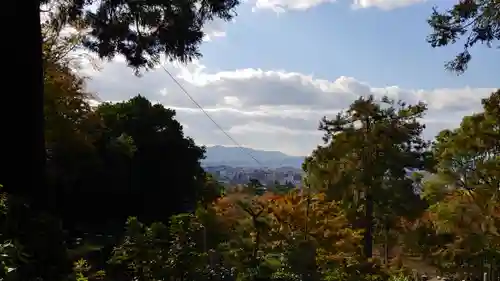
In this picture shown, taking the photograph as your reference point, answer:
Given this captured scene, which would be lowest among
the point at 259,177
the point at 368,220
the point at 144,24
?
the point at 368,220

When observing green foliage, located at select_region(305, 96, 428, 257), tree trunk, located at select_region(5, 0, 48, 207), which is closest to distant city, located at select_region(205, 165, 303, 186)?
green foliage, located at select_region(305, 96, 428, 257)

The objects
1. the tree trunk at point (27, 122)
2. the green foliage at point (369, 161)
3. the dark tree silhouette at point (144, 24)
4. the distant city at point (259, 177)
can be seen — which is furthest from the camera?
the green foliage at point (369, 161)

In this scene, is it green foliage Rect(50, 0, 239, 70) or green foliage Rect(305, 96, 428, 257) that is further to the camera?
green foliage Rect(305, 96, 428, 257)

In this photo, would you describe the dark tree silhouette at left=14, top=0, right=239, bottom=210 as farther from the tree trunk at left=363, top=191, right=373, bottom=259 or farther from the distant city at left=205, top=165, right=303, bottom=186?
the tree trunk at left=363, top=191, right=373, bottom=259

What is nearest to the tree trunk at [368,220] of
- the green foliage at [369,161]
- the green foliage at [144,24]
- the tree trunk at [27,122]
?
the green foliage at [369,161]

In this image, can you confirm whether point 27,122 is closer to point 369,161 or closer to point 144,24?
point 144,24

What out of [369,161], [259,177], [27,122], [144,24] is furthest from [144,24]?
[259,177]

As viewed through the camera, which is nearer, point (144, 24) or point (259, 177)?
point (144, 24)

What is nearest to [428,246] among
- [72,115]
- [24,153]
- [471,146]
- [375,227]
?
[471,146]

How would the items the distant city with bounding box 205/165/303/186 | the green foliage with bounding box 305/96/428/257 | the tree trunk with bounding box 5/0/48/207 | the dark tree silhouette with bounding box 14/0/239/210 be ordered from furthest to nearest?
the green foliage with bounding box 305/96/428/257 → the distant city with bounding box 205/165/303/186 → the dark tree silhouette with bounding box 14/0/239/210 → the tree trunk with bounding box 5/0/48/207

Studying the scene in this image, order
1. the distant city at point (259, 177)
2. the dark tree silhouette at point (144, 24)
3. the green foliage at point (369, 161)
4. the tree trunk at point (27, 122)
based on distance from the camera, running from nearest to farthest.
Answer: the tree trunk at point (27, 122), the dark tree silhouette at point (144, 24), the distant city at point (259, 177), the green foliage at point (369, 161)

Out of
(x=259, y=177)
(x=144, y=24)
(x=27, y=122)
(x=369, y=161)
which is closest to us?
(x=27, y=122)

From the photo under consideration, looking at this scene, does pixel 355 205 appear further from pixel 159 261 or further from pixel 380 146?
pixel 159 261

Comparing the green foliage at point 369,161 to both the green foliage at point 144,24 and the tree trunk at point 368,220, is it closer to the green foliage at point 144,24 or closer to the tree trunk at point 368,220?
the tree trunk at point 368,220
